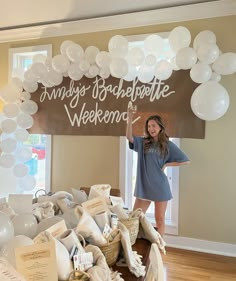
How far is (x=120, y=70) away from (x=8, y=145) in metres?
1.76

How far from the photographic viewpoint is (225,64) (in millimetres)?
2959

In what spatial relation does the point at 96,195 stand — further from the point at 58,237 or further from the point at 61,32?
the point at 61,32

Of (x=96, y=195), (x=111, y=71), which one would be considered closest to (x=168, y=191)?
(x=111, y=71)

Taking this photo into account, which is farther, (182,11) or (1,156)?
(1,156)

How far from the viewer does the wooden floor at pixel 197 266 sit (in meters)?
2.80

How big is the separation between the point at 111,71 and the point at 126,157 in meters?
1.08

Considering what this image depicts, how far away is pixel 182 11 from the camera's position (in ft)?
11.3

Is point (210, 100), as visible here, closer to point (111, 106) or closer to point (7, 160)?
point (111, 106)

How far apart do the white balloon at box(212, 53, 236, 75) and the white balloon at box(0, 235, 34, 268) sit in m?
2.57

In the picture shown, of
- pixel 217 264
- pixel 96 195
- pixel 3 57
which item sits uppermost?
pixel 3 57

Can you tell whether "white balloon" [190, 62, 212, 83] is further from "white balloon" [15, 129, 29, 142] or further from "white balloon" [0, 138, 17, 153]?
"white balloon" [0, 138, 17, 153]

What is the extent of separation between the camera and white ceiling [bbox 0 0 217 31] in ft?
11.4

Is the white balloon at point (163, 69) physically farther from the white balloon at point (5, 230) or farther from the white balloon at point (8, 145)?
the white balloon at point (5, 230)

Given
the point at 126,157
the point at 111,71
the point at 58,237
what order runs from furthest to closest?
the point at 126,157 < the point at 111,71 < the point at 58,237
